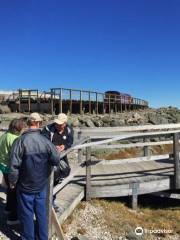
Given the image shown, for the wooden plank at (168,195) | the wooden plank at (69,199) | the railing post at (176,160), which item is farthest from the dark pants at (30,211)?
the wooden plank at (168,195)

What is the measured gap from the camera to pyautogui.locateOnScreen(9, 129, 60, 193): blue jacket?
577 cm

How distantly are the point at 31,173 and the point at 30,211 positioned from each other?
0.55 meters

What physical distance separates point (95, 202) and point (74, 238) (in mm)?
2335

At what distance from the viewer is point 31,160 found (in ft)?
19.1

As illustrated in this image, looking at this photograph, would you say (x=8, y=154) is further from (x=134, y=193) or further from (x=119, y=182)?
(x=134, y=193)

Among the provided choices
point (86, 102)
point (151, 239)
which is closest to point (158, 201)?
point (151, 239)

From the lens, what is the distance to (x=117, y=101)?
140ft

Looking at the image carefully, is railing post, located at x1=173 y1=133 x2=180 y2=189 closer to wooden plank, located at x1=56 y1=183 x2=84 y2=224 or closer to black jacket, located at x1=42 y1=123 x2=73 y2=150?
wooden plank, located at x1=56 y1=183 x2=84 y2=224

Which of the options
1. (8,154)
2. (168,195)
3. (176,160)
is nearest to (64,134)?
(8,154)

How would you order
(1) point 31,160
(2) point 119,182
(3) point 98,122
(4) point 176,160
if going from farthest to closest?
(3) point 98,122
(4) point 176,160
(2) point 119,182
(1) point 31,160

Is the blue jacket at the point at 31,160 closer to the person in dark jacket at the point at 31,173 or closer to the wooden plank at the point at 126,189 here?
the person in dark jacket at the point at 31,173

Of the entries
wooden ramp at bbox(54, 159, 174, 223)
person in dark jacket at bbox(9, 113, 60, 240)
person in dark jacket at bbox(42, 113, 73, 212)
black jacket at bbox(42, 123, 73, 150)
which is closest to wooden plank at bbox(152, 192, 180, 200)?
wooden ramp at bbox(54, 159, 174, 223)

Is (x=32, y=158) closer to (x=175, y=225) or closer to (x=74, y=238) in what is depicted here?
(x=74, y=238)

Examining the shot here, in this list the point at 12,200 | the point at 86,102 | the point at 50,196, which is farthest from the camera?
the point at 86,102
